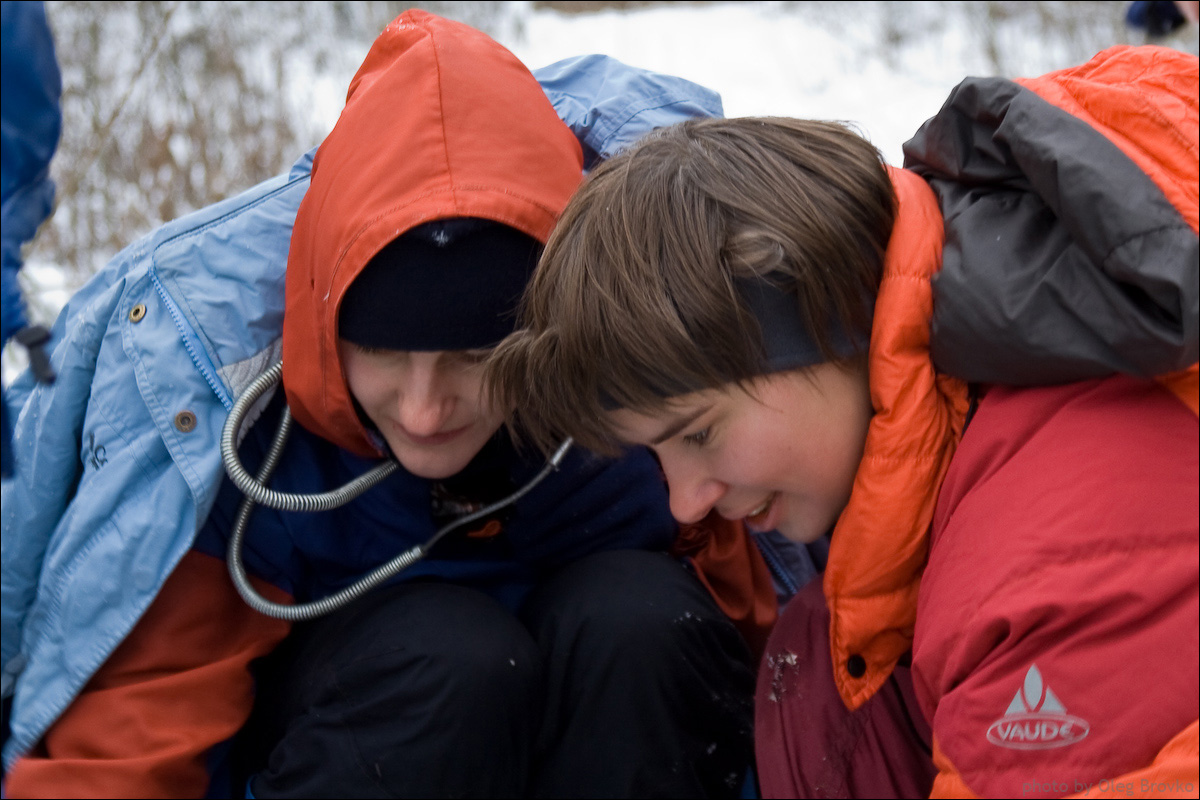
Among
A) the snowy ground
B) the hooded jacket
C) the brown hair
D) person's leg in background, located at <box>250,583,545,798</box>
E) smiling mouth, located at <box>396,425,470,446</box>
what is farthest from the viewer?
the snowy ground

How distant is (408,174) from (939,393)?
573mm

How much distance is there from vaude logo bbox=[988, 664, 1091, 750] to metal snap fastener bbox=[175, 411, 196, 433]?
853 millimetres

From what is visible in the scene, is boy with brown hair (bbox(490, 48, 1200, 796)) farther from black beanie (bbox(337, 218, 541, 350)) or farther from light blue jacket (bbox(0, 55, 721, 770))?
light blue jacket (bbox(0, 55, 721, 770))

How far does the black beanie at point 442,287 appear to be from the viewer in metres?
1.15

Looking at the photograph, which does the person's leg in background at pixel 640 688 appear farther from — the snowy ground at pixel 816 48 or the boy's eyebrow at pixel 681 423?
the snowy ground at pixel 816 48

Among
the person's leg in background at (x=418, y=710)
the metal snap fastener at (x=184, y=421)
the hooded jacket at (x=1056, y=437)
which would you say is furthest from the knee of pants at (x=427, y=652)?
the hooded jacket at (x=1056, y=437)

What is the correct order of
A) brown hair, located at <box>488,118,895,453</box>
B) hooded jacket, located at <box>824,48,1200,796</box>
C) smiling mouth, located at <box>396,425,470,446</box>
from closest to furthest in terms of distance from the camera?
hooded jacket, located at <box>824,48,1200,796</box>
brown hair, located at <box>488,118,895,453</box>
smiling mouth, located at <box>396,425,470,446</box>

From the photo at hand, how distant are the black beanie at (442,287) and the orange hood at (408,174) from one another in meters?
0.02

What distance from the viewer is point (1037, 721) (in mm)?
812

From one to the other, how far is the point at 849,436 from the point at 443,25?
0.68 metres

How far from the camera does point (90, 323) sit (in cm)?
127

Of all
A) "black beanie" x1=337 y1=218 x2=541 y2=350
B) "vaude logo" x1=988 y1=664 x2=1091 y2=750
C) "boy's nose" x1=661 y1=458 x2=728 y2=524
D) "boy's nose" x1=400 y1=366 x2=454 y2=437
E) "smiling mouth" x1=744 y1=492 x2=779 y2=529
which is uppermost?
"black beanie" x1=337 y1=218 x2=541 y2=350

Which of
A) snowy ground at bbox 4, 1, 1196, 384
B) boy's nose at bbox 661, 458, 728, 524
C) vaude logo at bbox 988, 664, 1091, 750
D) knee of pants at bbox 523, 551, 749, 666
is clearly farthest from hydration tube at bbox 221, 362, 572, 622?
snowy ground at bbox 4, 1, 1196, 384

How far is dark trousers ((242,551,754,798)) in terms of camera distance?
112 cm
